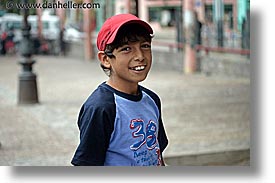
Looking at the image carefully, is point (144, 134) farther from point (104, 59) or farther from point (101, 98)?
point (104, 59)

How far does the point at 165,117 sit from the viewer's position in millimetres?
8000

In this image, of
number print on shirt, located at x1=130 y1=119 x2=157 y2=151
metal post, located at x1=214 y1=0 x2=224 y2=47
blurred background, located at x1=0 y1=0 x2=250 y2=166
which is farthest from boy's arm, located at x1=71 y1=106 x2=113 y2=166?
metal post, located at x1=214 y1=0 x2=224 y2=47

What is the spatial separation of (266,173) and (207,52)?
337 inches

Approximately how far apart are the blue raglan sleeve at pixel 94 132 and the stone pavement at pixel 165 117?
2.85 m

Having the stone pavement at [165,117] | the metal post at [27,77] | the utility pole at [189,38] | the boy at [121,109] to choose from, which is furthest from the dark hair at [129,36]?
the utility pole at [189,38]

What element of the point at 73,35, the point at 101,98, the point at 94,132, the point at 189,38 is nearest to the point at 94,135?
the point at 94,132

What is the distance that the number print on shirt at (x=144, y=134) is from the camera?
2703 millimetres

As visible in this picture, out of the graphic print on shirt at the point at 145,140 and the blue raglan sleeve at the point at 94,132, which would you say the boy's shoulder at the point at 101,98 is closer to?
the blue raglan sleeve at the point at 94,132

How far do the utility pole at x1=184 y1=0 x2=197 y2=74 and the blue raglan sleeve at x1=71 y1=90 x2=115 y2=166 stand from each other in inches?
409

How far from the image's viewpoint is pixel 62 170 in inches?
168

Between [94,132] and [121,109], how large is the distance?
148 mm

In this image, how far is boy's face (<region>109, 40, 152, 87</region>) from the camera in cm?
272

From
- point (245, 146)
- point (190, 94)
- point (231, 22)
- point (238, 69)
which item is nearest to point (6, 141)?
point (245, 146)

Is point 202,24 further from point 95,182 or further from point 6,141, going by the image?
point 95,182
